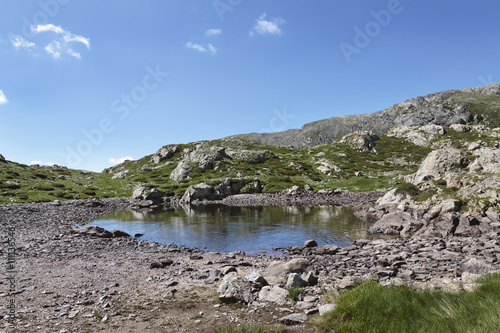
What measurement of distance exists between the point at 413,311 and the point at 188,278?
12.7m

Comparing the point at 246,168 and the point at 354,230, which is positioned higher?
the point at 246,168

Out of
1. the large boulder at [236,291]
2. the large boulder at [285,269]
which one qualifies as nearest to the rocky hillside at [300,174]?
the large boulder at [285,269]

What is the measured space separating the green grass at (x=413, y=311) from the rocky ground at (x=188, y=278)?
3.93 feet

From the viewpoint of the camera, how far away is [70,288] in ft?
46.6

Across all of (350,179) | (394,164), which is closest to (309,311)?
(350,179)

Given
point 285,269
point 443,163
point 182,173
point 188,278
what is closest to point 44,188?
point 182,173

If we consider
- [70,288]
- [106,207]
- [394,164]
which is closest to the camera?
[70,288]

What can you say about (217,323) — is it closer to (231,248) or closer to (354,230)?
(231,248)

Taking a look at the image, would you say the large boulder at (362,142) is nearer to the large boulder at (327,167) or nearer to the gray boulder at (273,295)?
the large boulder at (327,167)

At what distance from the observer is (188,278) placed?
650 inches

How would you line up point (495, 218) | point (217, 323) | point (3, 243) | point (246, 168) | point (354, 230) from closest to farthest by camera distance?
point (217, 323) < point (3, 243) < point (495, 218) < point (354, 230) < point (246, 168)

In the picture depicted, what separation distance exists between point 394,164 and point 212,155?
102m

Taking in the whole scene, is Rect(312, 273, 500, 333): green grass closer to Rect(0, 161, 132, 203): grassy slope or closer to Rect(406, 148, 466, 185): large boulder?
Rect(406, 148, 466, 185): large boulder

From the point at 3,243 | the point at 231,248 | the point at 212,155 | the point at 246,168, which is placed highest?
the point at 212,155
